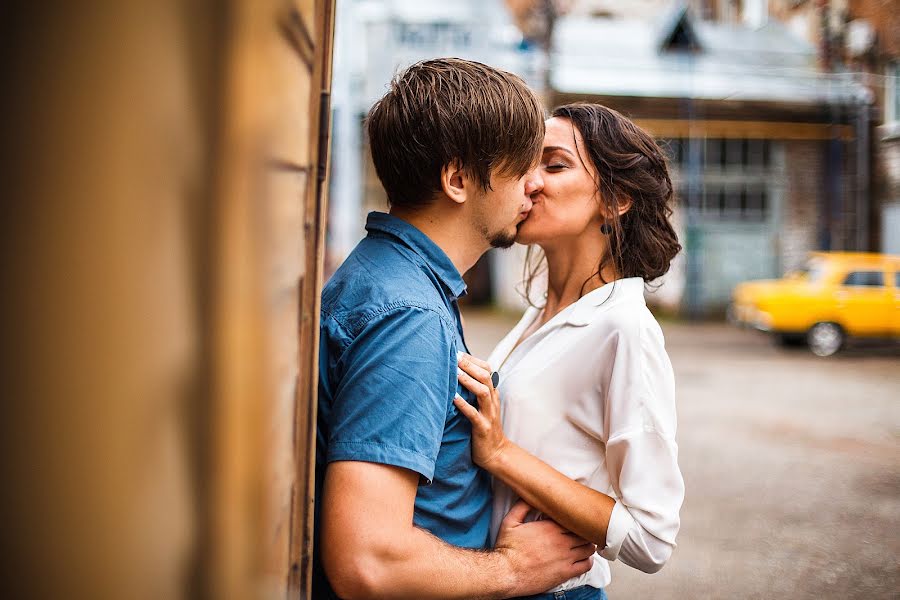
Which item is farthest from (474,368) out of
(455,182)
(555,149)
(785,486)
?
(785,486)

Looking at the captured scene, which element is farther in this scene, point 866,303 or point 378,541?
point 866,303

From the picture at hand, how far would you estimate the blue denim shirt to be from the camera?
1150 millimetres

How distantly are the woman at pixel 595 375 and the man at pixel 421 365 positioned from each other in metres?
0.07

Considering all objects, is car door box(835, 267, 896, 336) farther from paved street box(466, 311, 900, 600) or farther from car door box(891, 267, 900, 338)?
paved street box(466, 311, 900, 600)

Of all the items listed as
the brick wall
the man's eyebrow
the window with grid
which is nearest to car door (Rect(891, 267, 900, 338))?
the brick wall

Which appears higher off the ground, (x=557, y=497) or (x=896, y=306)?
(x=896, y=306)

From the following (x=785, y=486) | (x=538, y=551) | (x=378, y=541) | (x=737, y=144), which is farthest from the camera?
(x=737, y=144)

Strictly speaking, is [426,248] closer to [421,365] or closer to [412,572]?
[421,365]

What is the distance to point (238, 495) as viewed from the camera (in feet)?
1.86

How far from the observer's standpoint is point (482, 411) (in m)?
1.42

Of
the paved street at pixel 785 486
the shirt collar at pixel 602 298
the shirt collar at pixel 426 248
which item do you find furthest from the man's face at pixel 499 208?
the paved street at pixel 785 486

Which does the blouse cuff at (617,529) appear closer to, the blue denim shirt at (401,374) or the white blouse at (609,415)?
the white blouse at (609,415)

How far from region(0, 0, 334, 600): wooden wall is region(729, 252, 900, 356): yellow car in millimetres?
13948

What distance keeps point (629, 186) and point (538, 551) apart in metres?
0.89
